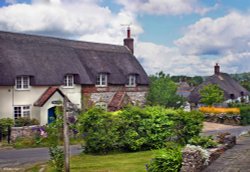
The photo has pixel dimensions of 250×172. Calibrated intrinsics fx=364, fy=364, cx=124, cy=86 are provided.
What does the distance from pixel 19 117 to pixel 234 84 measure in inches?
1716

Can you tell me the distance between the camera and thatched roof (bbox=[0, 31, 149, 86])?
32094mm

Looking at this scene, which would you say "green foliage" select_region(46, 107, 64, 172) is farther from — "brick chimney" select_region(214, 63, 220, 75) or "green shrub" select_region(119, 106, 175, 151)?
"brick chimney" select_region(214, 63, 220, 75)

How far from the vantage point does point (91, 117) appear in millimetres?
20047

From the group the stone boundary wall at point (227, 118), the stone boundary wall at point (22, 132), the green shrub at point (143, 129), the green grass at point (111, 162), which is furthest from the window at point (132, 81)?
the green grass at point (111, 162)

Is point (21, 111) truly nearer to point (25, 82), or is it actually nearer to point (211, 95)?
point (25, 82)

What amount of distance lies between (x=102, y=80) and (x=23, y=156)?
18.9m

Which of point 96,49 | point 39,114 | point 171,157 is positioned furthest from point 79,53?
point 171,157

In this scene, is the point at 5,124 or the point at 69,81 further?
the point at 69,81

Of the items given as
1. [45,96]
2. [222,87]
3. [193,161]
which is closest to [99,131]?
[193,161]

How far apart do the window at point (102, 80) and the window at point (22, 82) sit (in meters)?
8.14

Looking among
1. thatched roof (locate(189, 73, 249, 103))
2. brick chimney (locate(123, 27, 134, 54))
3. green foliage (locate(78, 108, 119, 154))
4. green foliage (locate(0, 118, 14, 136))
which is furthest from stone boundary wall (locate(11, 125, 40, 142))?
thatched roof (locate(189, 73, 249, 103))

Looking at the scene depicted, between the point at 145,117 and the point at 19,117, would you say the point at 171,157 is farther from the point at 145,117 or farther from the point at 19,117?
the point at 19,117

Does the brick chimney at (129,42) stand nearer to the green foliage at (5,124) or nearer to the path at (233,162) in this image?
the green foliage at (5,124)

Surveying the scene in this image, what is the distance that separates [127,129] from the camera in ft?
66.2
